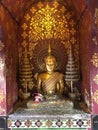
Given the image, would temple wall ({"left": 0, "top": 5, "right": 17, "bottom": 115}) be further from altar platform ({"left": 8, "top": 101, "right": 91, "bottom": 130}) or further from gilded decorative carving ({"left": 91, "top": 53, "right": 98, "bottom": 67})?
gilded decorative carving ({"left": 91, "top": 53, "right": 98, "bottom": 67})

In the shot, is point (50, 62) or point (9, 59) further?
point (50, 62)

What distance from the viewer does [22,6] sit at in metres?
3.14

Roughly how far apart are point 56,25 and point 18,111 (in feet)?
3.84

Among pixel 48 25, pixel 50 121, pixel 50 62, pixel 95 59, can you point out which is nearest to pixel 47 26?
pixel 48 25

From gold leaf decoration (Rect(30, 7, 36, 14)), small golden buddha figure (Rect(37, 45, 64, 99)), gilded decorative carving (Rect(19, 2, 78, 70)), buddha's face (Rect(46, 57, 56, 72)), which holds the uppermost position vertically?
gold leaf decoration (Rect(30, 7, 36, 14))

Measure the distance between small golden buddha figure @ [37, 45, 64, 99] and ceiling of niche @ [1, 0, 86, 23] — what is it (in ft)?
1.76

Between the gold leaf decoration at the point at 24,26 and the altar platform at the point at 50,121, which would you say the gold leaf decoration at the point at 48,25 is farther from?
the altar platform at the point at 50,121

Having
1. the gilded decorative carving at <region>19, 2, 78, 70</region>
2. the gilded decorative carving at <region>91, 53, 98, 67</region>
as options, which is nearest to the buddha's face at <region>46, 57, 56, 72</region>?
the gilded decorative carving at <region>19, 2, 78, 70</region>

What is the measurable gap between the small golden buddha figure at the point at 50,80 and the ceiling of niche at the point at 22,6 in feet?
1.76

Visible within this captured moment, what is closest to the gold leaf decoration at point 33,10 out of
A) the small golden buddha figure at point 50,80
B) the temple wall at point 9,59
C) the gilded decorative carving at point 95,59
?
the temple wall at point 9,59

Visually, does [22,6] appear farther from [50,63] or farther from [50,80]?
[50,80]

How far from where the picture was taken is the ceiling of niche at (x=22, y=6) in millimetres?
2659

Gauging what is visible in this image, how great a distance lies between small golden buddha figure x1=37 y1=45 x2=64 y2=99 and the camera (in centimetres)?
305

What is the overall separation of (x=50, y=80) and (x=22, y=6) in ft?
3.03
